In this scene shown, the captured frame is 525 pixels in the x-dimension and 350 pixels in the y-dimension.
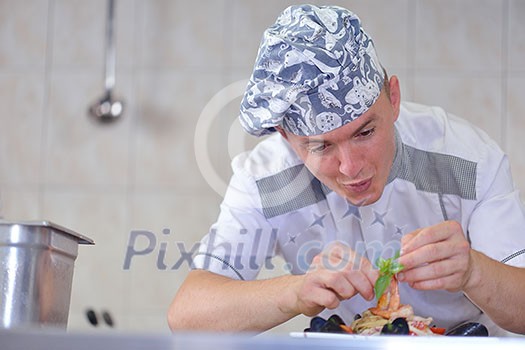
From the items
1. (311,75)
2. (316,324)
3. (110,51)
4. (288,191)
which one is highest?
(110,51)

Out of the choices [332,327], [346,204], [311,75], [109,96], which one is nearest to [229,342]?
[332,327]

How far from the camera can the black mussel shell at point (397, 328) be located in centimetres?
66

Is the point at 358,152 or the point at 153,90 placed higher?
the point at 153,90

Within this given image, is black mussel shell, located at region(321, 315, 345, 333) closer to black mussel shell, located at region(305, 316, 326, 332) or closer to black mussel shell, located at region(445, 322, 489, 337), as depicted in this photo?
black mussel shell, located at region(305, 316, 326, 332)

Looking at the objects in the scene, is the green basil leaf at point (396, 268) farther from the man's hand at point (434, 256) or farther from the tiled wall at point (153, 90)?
the tiled wall at point (153, 90)

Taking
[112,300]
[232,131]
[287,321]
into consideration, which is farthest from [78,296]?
[287,321]

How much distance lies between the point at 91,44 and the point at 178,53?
0.57ft

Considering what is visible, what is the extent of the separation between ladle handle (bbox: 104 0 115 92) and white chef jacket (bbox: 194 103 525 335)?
2.18 ft

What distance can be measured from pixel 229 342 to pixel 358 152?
15.9 inches

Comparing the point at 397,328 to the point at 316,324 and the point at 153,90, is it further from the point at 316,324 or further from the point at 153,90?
the point at 153,90

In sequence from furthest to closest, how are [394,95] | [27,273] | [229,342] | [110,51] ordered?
[110,51] < [394,95] < [27,273] < [229,342]

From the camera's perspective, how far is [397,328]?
673 mm

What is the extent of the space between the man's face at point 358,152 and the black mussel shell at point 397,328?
0.20 metres

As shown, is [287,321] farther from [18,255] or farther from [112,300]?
[112,300]
